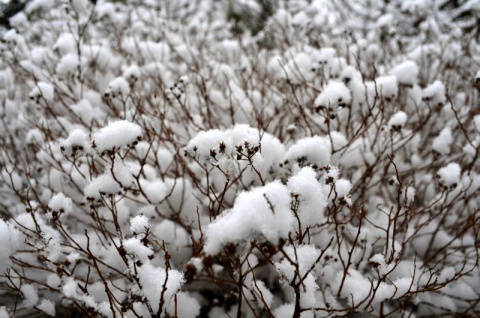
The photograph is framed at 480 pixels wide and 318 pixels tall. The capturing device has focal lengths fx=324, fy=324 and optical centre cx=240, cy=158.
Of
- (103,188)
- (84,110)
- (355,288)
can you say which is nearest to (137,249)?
(103,188)

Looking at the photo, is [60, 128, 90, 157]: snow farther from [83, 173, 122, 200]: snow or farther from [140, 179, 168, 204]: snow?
[140, 179, 168, 204]: snow

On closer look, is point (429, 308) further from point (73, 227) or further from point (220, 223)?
point (73, 227)

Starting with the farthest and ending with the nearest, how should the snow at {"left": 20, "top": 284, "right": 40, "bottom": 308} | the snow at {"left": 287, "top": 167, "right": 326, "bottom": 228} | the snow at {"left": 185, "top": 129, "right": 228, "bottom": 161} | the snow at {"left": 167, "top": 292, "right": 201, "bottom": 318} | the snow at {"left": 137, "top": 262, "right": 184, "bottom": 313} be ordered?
the snow at {"left": 167, "top": 292, "right": 201, "bottom": 318} → the snow at {"left": 20, "top": 284, "right": 40, "bottom": 308} → the snow at {"left": 185, "top": 129, "right": 228, "bottom": 161} → the snow at {"left": 137, "top": 262, "right": 184, "bottom": 313} → the snow at {"left": 287, "top": 167, "right": 326, "bottom": 228}

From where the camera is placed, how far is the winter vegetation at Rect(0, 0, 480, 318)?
1.38 m

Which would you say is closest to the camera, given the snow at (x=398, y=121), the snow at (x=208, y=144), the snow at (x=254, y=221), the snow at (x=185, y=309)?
the snow at (x=254, y=221)

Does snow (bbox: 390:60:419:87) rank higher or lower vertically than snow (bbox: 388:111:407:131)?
higher

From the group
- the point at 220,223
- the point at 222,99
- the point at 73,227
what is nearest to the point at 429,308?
the point at 220,223

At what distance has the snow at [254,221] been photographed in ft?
3.14

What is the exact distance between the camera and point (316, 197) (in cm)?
125

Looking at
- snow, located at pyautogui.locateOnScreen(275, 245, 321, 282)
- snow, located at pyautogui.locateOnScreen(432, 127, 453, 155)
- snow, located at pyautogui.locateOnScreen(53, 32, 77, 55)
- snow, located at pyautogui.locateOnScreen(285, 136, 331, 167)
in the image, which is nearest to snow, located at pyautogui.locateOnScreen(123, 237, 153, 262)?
snow, located at pyautogui.locateOnScreen(275, 245, 321, 282)

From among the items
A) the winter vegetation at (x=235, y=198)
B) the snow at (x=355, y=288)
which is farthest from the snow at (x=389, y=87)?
the snow at (x=355, y=288)

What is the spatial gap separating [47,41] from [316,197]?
17.9 ft

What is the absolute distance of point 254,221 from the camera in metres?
0.97

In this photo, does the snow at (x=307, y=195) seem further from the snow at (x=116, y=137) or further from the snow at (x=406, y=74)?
the snow at (x=406, y=74)
